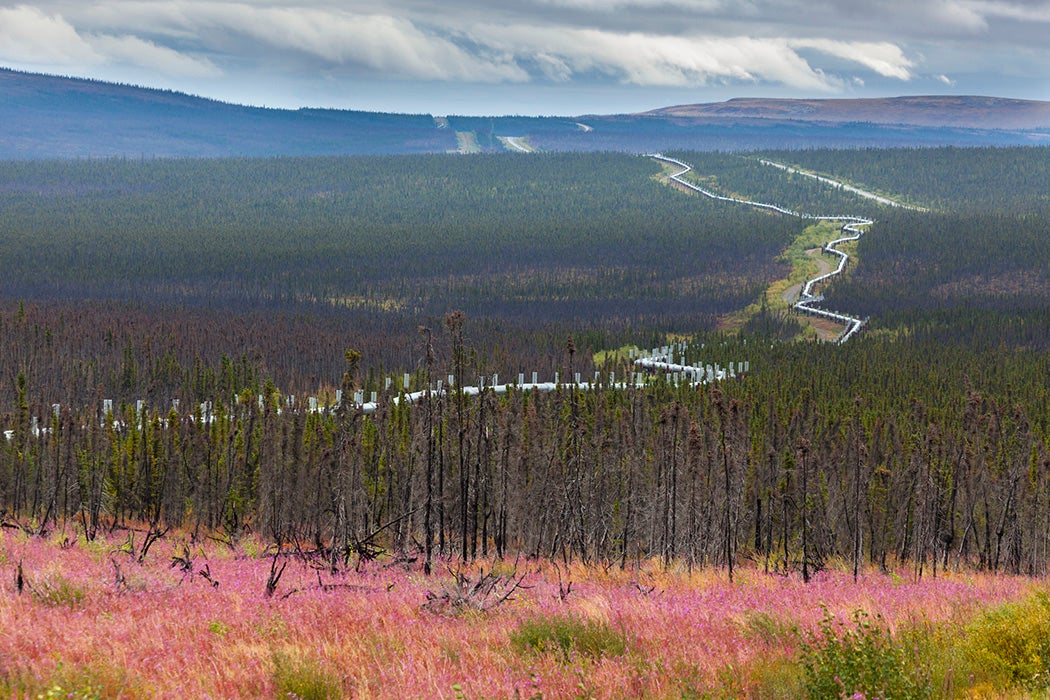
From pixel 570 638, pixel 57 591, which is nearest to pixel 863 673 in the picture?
pixel 570 638

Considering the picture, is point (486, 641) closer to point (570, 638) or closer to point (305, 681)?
point (570, 638)

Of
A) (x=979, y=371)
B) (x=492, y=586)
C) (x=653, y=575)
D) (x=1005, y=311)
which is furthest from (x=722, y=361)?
(x=492, y=586)

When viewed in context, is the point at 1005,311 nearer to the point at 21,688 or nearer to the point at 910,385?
the point at 910,385

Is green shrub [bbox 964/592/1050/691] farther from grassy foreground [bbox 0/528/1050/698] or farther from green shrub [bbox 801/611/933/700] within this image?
green shrub [bbox 801/611/933/700]

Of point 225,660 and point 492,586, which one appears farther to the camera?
point 492,586

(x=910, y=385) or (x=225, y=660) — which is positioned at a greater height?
(x=225, y=660)

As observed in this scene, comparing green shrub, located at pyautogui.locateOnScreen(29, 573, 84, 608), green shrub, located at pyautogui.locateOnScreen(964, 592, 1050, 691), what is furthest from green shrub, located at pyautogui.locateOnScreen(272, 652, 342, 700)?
→ green shrub, located at pyautogui.locateOnScreen(964, 592, 1050, 691)

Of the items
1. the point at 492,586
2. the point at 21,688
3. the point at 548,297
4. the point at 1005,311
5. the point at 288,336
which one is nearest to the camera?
the point at 21,688
